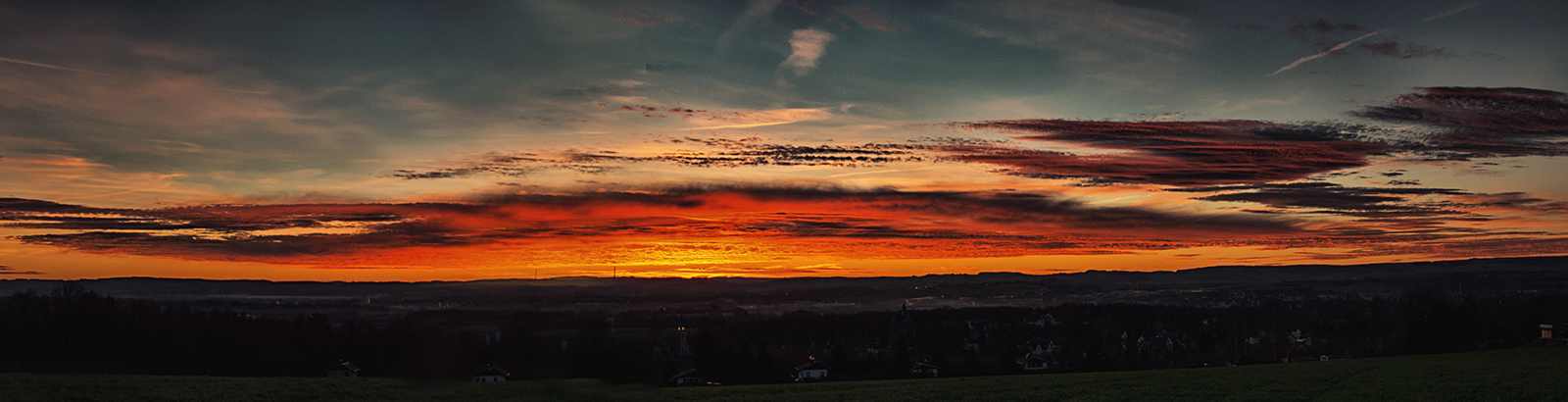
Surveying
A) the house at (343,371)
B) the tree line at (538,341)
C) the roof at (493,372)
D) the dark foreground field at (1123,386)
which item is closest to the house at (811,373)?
the tree line at (538,341)

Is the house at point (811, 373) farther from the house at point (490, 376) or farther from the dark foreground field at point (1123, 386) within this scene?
the house at point (490, 376)

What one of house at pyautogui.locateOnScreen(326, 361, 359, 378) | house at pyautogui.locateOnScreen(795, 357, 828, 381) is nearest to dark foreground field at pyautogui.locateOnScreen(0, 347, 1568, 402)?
house at pyautogui.locateOnScreen(326, 361, 359, 378)

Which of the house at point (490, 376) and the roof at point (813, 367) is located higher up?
the house at point (490, 376)

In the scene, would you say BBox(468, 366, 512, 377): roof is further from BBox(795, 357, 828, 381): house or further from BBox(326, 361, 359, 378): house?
BBox(795, 357, 828, 381): house

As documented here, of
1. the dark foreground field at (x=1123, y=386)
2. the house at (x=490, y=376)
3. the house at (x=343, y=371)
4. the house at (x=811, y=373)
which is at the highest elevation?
the house at (x=490, y=376)

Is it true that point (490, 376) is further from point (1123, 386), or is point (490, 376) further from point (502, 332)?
point (1123, 386)
